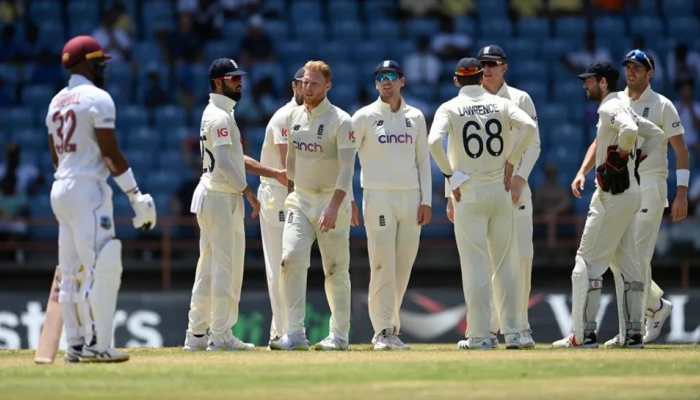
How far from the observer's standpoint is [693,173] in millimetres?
24156

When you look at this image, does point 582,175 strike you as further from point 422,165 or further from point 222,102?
point 222,102


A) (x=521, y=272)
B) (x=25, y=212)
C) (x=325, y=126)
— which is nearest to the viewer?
(x=325, y=126)

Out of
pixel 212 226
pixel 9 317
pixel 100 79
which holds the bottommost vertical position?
pixel 9 317

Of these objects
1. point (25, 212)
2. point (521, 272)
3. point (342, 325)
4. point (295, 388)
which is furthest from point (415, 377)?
point (25, 212)

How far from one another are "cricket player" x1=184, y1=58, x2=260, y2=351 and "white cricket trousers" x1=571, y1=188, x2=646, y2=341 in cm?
280

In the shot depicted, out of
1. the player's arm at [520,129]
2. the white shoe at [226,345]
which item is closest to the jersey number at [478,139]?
the player's arm at [520,129]

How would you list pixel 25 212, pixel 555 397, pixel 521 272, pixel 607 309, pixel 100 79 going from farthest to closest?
pixel 25 212 → pixel 607 309 → pixel 521 272 → pixel 100 79 → pixel 555 397

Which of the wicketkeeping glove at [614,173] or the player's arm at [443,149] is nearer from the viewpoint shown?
the player's arm at [443,149]

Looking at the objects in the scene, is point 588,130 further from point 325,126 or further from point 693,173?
point 325,126

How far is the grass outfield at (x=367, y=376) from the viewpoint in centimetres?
1116

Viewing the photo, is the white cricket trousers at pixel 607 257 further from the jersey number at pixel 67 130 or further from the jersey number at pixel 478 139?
the jersey number at pixel 67 130

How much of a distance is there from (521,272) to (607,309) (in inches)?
187

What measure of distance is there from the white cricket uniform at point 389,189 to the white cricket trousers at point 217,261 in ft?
3.75

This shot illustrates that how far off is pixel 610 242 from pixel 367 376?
3.69 metres
